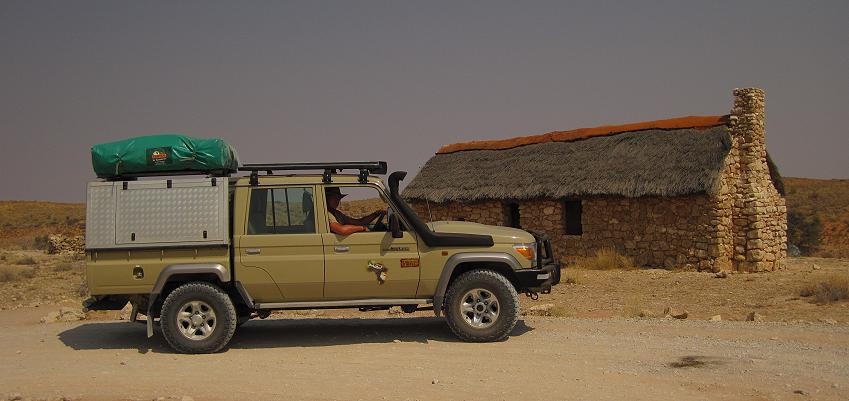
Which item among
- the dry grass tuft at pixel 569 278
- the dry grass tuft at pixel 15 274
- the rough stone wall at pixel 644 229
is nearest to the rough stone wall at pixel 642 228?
the rough stone wall at pixel 644 229

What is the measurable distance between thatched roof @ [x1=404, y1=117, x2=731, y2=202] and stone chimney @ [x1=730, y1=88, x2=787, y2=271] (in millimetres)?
586

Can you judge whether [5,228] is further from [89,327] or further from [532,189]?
[89,327]

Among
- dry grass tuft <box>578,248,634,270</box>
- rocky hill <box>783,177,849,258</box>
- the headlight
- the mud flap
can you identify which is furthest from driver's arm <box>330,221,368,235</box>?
rocky hill <box>783,177,849,258</box>

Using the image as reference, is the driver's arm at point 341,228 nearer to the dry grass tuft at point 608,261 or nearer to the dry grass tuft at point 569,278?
the dry grass tuft at point 569,278

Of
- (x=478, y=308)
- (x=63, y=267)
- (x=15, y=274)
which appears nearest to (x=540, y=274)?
(x=478, y=308)

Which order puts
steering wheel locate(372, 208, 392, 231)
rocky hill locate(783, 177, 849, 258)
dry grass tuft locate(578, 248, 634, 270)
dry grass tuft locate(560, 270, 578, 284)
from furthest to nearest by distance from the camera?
rocky hill locate(783, 177, 849, 258)
dry grass tuft locate(578, 248, 634, 270)
dry grass tuft locate(560, 270, 578, 284)
steering wheel locate(372, 208, 392, 231)

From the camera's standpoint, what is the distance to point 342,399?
6191 mm

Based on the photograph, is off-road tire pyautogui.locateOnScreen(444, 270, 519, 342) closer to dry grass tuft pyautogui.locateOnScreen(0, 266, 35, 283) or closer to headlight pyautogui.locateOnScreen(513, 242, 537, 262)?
headlight pyautogui.locateOnScreen(513, 242, 537, 262)

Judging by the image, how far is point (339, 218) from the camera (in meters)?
9.05

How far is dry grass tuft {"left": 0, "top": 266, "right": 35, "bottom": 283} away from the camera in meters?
21.7

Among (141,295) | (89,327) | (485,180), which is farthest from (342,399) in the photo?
(485,180)

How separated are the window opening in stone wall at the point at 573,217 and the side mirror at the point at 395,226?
15059mm

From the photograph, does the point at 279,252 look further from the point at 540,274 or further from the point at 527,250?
the point at 540,274

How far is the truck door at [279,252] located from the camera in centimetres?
861
